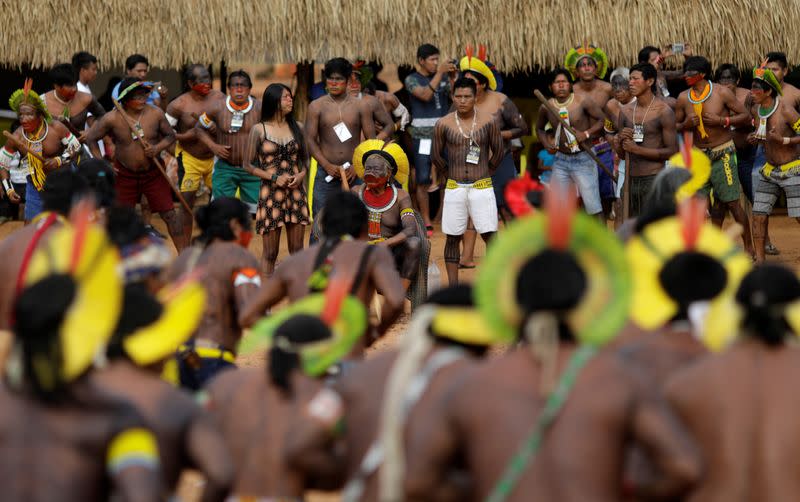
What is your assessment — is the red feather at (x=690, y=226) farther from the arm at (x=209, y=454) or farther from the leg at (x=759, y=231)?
the leg at (x=759, y=231)

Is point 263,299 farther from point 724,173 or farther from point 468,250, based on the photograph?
point 724,173

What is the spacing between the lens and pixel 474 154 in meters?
12.0

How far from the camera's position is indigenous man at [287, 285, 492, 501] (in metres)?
4.51

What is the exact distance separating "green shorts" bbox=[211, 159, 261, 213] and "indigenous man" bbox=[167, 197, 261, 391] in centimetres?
583

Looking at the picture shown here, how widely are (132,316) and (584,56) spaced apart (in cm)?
950

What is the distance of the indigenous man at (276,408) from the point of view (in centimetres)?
480

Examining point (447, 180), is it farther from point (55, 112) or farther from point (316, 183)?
point (55, 112)

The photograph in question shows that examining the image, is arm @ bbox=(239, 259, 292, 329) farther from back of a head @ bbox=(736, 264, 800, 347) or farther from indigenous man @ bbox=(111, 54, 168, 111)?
indigenous man @ bbox=(111, 54, 168, 111)

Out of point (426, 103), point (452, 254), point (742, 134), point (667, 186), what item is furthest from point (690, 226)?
point (426, 103)

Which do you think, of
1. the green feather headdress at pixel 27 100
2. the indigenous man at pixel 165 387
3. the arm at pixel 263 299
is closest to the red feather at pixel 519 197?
the arm at pixel 263 299

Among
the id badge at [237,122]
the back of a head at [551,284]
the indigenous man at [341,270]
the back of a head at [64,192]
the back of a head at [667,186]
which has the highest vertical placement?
the id badge at [237,122]

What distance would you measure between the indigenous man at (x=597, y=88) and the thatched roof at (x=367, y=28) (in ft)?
2.32

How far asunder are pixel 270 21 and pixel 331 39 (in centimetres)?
63

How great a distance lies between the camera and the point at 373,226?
9883 millimetres
